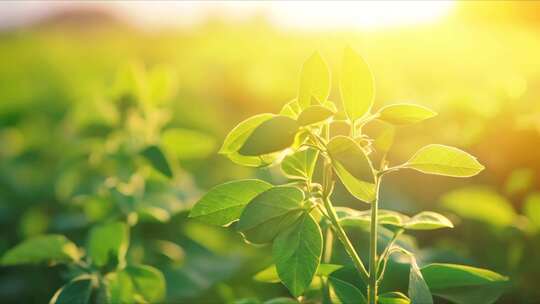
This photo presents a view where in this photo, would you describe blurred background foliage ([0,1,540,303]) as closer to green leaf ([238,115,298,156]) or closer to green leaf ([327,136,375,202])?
green leaf ([327,136,375,202])

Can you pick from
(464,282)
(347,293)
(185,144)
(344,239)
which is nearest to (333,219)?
(344,239)

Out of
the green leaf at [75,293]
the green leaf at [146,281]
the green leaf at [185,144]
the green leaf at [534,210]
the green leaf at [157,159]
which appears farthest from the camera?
the green leaf at [185,144]

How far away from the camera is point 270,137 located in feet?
2.79

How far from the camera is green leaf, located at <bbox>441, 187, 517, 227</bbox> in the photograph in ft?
5.21

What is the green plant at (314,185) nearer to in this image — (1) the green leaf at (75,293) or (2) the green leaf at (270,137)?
(2) the green leaf at (270,137)

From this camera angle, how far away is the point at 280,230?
0.94 m

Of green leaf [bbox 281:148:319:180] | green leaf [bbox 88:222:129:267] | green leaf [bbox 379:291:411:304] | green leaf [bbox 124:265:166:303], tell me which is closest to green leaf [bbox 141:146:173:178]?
green leaf [bbox 88:222:129:267]

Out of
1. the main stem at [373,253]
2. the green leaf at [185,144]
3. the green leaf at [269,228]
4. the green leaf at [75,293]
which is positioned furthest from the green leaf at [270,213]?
the green leaf at [185,144]

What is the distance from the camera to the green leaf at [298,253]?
0.92 m

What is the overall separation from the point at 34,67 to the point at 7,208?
582 centimetres

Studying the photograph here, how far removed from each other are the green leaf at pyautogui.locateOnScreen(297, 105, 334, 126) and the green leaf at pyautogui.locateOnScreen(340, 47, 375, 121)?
0.09m

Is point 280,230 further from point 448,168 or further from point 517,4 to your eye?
point 517,4

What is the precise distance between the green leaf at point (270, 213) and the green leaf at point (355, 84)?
15cm

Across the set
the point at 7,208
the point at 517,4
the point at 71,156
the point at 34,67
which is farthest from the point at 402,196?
the point at 34,67
